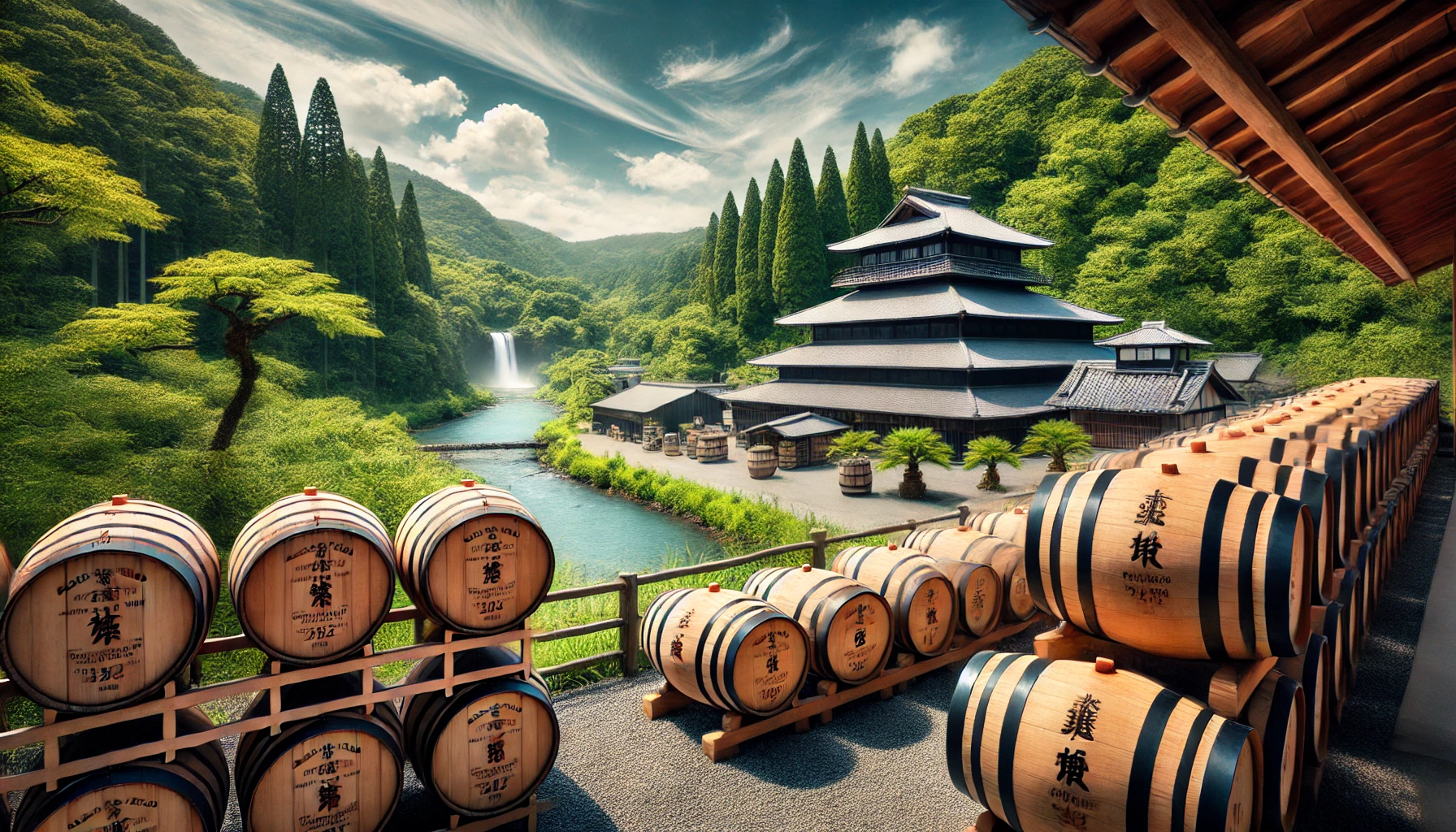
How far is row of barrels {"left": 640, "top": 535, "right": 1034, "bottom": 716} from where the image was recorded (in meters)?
4.86

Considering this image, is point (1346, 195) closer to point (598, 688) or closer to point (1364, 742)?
point (1364, 742)

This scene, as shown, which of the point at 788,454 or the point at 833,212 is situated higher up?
the point at 833,212

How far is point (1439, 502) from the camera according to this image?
474 inches

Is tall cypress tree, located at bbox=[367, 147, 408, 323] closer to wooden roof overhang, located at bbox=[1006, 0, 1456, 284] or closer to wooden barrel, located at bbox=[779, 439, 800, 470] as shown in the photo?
wooden barrel, located at bbox=[779, 439, 800, 470]

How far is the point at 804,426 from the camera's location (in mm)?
25312

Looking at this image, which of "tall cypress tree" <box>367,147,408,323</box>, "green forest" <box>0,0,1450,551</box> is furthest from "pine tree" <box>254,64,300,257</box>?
"tall cypress tree" <box>367,147,408,323</box>

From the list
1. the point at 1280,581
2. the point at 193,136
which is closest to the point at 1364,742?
the point at 1280,581

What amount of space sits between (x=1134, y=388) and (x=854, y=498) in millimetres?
12548

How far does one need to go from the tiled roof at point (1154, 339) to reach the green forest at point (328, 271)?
11.9 m

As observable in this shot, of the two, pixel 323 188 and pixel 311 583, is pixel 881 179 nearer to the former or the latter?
pixel 323 188

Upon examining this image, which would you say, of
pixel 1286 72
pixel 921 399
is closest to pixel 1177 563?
pixel 1286 72

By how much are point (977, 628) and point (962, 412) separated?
1772 cm

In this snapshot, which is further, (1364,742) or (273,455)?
(273,455)

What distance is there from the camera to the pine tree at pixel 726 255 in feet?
187
